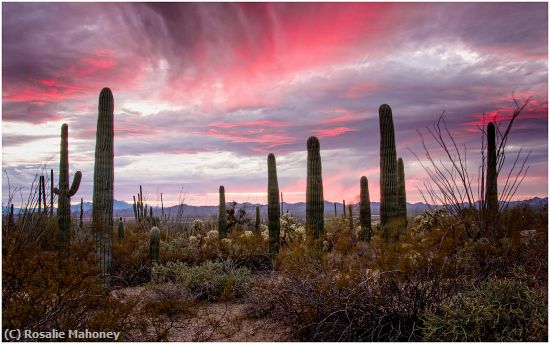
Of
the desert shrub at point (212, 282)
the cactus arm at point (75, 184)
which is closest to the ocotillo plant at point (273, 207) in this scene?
the desert shrub at point (212, 282)

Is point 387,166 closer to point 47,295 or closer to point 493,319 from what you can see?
point 493,319

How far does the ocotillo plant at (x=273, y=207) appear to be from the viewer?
1366 cm

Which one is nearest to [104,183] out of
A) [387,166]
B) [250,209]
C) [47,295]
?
[47,295]

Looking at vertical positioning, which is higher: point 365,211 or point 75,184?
point 75,184

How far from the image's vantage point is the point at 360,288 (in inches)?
245

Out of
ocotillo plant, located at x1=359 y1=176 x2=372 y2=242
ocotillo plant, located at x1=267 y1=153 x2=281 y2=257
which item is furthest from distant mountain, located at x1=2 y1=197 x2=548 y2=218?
ocotillo plant, located at x1=267 y1=153 x2=281 y2=257

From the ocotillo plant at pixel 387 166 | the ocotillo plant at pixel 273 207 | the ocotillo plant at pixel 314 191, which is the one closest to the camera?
the ocotillo plant at pixel 387 166

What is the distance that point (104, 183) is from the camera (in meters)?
11.1

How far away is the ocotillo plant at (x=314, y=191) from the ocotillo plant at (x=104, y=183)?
515 centimetres

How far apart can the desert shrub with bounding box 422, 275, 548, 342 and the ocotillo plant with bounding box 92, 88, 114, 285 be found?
7822 millimetres

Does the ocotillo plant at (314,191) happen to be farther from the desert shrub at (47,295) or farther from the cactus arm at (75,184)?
the desert shrub at (47,295)

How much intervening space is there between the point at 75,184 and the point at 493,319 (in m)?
13.8

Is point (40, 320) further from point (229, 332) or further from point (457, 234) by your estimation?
point (457, 234)

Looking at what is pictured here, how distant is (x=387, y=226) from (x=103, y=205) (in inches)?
260
